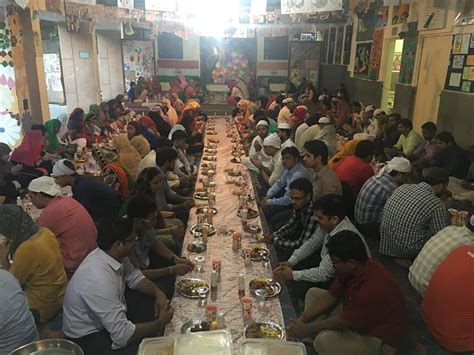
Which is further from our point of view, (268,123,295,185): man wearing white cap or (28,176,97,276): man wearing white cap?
(268,123,295,185): man wearing white cap

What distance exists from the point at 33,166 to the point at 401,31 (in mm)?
8923

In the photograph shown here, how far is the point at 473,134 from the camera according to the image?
7.13m

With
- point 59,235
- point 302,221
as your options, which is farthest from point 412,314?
point 59,235

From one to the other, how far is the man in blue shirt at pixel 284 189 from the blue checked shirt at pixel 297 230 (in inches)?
27.0

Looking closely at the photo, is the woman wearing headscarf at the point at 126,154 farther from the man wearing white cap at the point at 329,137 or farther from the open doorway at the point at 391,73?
the open doorway at the point at 391,73

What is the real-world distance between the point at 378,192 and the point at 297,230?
130 cm

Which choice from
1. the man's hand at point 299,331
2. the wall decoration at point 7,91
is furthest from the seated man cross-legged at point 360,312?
the wall decoration at point 7,91

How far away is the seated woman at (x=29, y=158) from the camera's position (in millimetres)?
6332

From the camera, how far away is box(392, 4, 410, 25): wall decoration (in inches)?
388

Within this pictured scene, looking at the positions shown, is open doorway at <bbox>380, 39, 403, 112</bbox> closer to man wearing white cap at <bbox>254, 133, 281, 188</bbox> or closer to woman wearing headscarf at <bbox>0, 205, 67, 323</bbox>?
man wearing white cap at <bbox>254, 133, 281, 188</bbox>

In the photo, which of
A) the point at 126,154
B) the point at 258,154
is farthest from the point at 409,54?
the point at 126,154

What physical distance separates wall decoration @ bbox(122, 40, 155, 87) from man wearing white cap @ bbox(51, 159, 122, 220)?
14.6 meters

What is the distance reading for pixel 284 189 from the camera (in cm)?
550

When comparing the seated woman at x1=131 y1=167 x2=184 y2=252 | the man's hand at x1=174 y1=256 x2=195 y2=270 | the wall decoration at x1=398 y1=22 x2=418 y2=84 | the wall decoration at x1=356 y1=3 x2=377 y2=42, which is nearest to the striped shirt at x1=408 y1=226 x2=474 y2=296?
the man's hand at x1=174 y1=256 x2=195 y2=270
